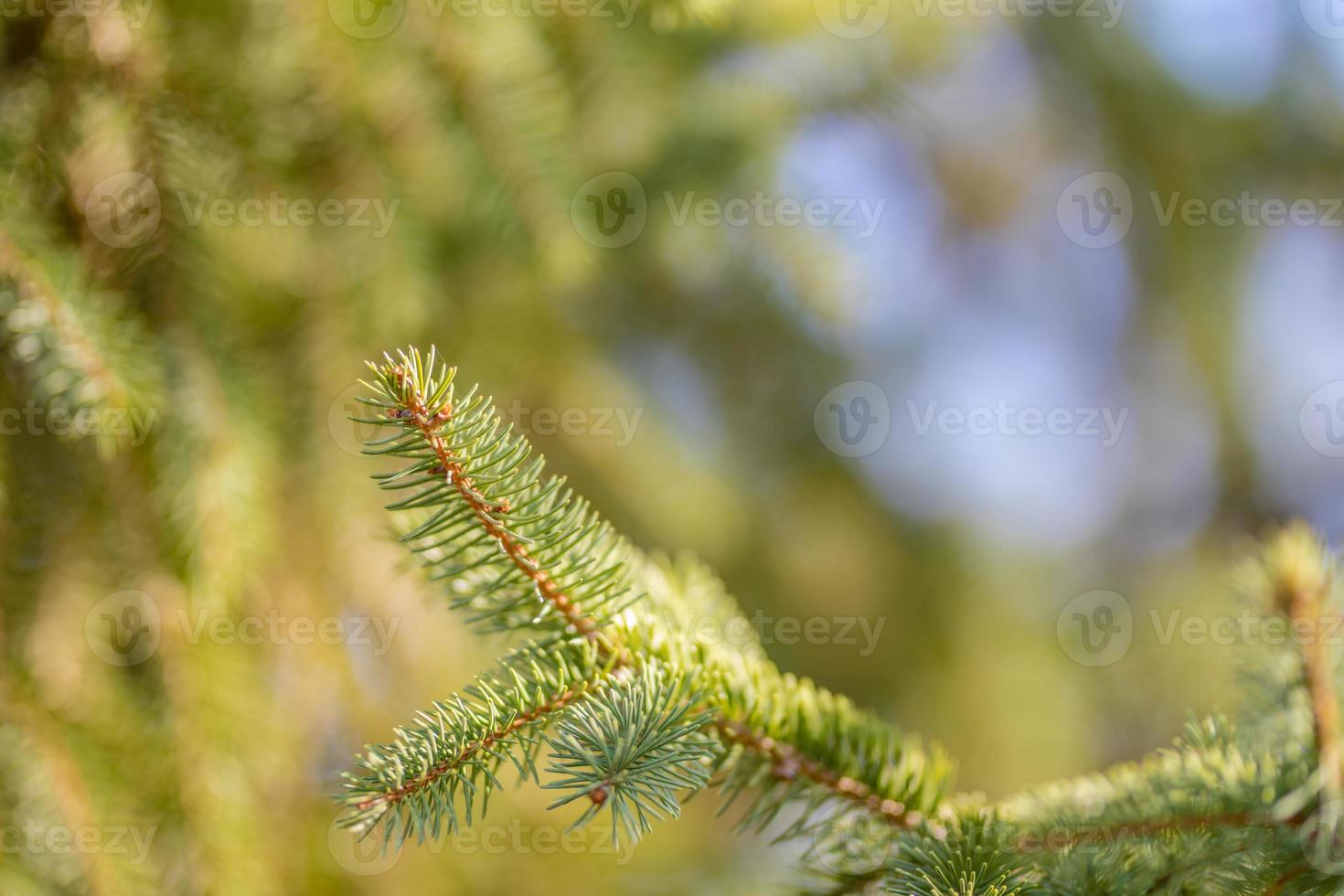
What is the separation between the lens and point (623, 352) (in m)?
1.57

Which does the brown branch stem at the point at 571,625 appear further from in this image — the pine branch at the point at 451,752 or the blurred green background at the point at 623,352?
the blurred green background at the point at 623,352

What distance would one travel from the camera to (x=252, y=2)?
821 mm

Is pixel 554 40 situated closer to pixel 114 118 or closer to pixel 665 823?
pixel 114 118

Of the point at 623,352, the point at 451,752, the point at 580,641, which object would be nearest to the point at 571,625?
the point at 580,641

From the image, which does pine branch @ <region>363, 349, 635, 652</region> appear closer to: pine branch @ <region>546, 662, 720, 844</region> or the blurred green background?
pine branch @ <region>546, 662, 720, 844</region>

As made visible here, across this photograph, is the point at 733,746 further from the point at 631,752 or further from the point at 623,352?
the point at 623,352

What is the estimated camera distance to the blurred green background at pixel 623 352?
77cm

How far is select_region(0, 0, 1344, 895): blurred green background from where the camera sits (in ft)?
2.52

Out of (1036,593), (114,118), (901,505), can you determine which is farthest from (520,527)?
(1036,593)

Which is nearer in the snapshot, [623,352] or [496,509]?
[496,509]

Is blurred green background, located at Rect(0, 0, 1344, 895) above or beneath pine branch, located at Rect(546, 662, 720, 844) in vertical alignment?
above

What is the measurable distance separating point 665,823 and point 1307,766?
1.03 meters

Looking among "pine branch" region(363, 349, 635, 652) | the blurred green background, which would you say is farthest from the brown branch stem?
the blurred green background

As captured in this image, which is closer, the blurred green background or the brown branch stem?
the brown branch stem
